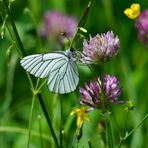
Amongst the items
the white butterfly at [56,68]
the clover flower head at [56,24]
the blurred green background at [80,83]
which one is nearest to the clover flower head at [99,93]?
the white butterfly at [56,68]

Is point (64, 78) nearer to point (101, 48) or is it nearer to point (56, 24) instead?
point (101, 48)

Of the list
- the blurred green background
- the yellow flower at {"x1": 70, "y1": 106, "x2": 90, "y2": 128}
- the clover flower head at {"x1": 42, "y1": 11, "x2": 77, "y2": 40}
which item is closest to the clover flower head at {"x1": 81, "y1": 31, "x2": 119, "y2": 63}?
the yellow flower at {"x1": 70, "y1": 106, "x2": 90, "y2": 128}

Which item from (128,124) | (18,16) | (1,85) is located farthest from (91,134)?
Result: (18,16)

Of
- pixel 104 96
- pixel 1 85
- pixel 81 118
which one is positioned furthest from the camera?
pixel 1 85

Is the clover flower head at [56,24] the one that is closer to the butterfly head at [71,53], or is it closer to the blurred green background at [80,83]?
the blurred green background at [80,83]

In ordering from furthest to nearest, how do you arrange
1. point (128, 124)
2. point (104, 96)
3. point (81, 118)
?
point (128, 124), point (81, 118), point (104, 96)

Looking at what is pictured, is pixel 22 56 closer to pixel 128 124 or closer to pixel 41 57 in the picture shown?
pixel 41 57

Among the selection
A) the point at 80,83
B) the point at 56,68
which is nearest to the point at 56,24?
the point at 80,83
